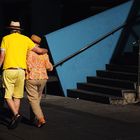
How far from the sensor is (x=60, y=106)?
12.1 metres

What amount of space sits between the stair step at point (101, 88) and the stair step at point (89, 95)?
0.17 metres

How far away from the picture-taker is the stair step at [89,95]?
12.5 meters

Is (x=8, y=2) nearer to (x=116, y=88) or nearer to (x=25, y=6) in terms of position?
(x=25, y=6)

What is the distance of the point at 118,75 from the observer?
45.1 ft

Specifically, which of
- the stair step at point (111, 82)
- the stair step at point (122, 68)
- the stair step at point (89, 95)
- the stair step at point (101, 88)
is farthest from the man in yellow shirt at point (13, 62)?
the stair step at point (122, 68)

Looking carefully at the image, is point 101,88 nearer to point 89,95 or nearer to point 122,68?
point 89,95

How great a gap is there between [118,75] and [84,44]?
1399 mm

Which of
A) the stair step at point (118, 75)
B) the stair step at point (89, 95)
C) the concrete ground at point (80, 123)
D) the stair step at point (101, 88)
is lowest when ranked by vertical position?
the concrete ground at point (80, 123)

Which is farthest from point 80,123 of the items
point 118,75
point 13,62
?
point 118,75

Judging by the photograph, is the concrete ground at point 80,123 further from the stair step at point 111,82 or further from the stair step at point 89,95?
the stair step at point 111,82

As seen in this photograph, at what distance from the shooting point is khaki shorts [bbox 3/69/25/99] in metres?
9.23

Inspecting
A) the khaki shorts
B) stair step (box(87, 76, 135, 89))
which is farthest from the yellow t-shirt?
stair step (box(87, 76, 135, 89))

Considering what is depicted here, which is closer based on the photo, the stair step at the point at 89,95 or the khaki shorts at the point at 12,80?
the khaki shorts at the point at 12,80

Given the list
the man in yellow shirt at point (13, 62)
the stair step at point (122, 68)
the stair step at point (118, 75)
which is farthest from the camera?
the stair step at point (122, 68)
